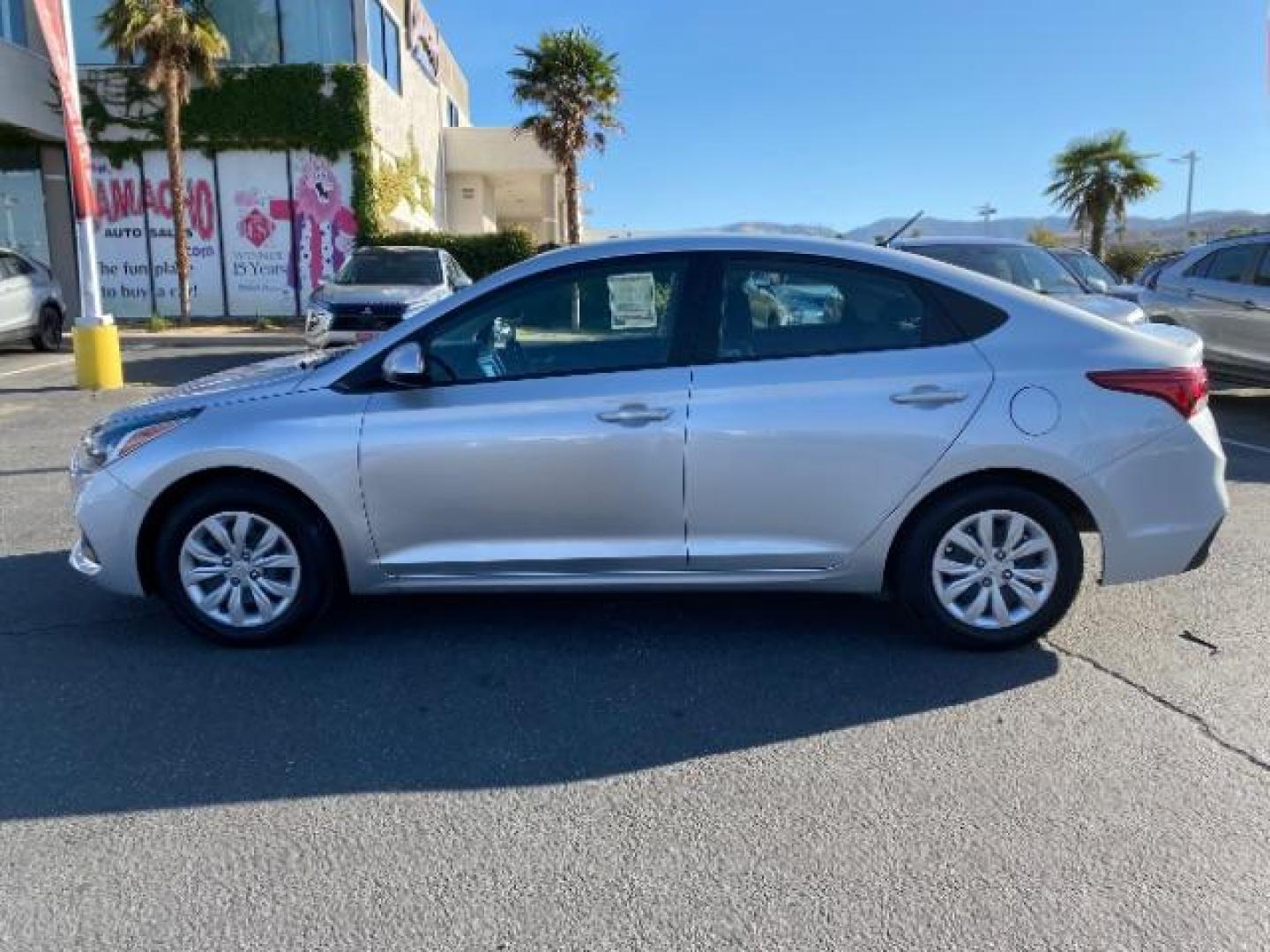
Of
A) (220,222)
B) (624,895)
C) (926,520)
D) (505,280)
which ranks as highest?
(220,222)

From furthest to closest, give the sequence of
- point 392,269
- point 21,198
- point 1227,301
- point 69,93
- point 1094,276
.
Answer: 1. point 21,198
2. point 392,269
3. point 1094,276
4. point 69,93
5. point 1227,301

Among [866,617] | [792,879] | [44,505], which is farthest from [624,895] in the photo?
[44,505]

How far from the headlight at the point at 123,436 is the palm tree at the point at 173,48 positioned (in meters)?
18.0

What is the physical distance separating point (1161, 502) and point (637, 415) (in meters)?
2.12

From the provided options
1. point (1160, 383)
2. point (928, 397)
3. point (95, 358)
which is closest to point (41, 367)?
point (95, 358)

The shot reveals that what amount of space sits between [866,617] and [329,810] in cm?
253

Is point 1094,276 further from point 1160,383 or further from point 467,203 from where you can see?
point 467,203

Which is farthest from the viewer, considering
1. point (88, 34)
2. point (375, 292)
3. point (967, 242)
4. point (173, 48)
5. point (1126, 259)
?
point (1126, 259)

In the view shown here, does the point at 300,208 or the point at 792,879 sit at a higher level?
the point at 300,208

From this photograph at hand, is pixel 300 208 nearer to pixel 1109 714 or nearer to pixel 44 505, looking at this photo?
pixel 44 505

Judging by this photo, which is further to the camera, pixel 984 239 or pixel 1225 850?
pixel 984 239

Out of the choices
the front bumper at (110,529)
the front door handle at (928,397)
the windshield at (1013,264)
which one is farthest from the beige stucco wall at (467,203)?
the front door handle at (928,397)

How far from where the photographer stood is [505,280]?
412 cm

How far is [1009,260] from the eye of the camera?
9.39m
